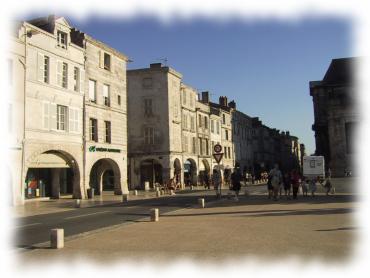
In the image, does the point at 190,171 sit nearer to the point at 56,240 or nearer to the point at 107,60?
the point at 107,60

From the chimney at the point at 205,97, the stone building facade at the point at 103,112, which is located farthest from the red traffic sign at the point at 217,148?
the chimney at the point at 205,97

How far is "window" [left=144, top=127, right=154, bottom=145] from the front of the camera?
140 ft

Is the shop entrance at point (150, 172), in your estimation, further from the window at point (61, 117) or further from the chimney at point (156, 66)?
the window at point (61, 117)

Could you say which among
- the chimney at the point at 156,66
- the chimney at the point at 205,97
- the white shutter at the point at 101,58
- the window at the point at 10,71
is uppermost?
the chimney at the point at 156,66

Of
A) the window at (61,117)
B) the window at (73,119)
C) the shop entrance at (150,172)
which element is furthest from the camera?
the shop entrance at (150,172)

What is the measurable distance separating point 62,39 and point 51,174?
8.90 meters

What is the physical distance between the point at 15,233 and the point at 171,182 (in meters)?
20.2

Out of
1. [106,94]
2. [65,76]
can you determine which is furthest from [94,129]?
[65,76]

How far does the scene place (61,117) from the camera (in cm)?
2739

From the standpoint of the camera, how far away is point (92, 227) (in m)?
12.7

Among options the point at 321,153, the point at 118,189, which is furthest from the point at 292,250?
the point at 321,153

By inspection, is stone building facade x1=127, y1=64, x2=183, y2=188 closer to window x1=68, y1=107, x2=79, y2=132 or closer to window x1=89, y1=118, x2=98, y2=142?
window x1=89, y1=118, x2=98, y2=142

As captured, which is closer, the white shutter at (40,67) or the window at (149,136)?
the white shutter at (40,67)

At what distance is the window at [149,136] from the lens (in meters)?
42.8
